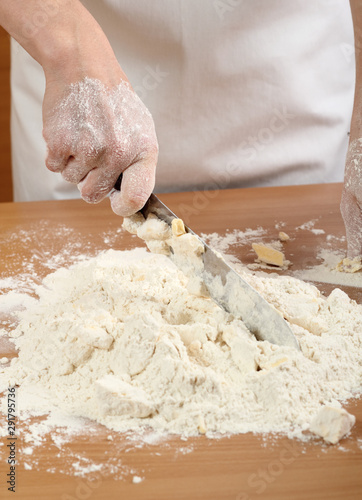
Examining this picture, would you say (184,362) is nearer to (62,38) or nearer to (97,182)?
(97,182)

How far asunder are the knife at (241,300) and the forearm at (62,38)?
0.25 m

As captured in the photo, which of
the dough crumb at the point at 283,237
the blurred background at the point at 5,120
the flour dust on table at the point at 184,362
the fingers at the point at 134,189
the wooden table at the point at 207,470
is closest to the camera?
the wooden table at the point at 207,470

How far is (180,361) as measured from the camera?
765mm

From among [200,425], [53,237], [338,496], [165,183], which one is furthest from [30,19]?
[338,496]

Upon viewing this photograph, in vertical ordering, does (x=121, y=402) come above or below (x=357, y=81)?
below

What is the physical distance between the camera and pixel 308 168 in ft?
4.85

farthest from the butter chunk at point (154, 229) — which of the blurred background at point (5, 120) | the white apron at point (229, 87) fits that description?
the blurred background at point (5, 120)

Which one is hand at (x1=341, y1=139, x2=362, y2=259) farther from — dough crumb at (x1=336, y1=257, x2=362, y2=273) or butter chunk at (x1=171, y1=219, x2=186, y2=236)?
butter chunk at (x1=171, y1=219, x2=186, y2=236)

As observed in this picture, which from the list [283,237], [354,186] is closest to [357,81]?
[354,186]

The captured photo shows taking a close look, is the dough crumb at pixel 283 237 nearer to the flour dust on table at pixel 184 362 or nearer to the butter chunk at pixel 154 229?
the flour dust on table at pixel 184 362

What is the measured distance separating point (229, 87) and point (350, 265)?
51 cm

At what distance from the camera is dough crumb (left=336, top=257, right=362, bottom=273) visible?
1078mm

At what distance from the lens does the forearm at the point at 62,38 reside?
3.07ft

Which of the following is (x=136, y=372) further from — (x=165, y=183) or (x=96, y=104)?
(x=165, y=183)
